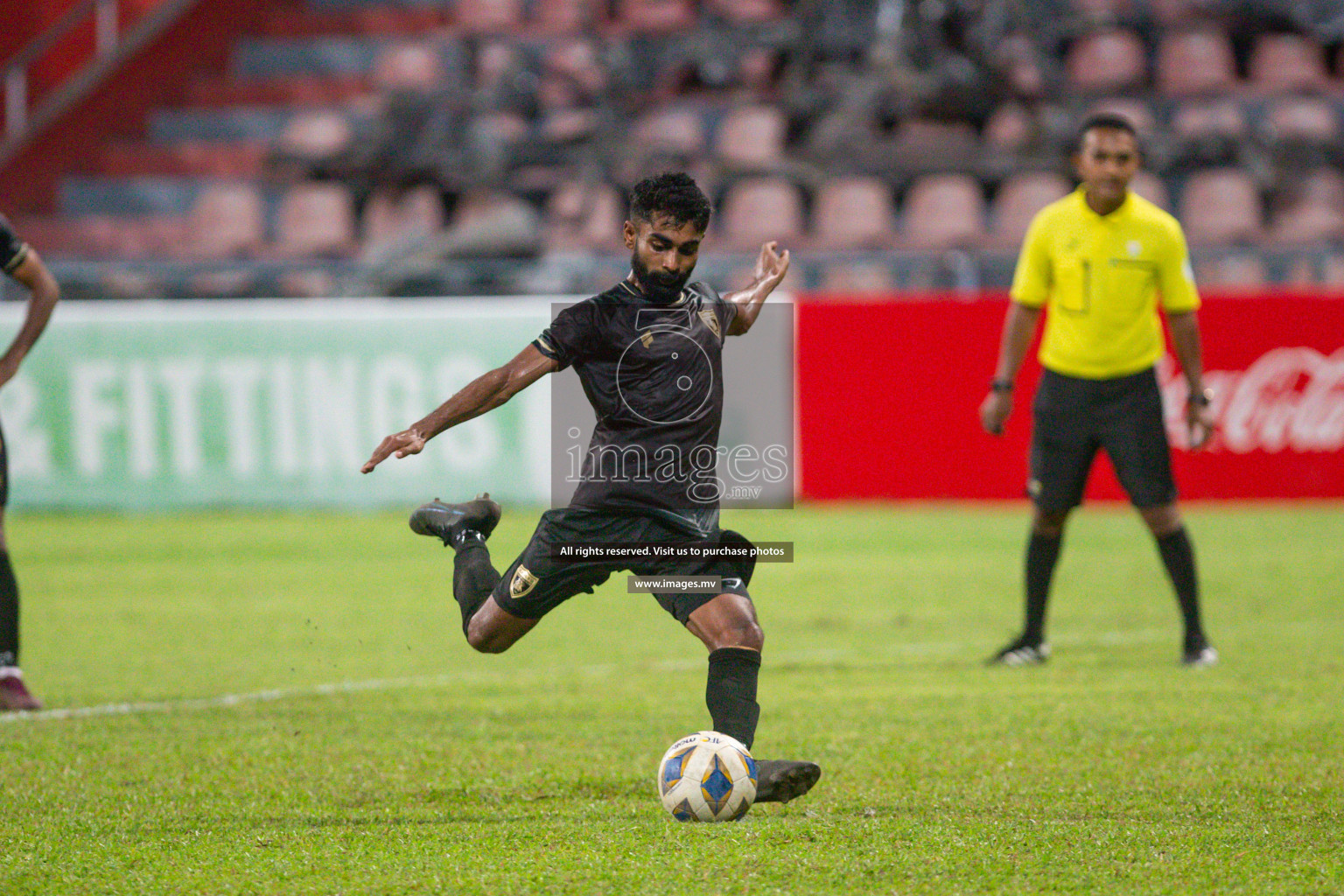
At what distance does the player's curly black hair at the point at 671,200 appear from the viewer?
4.56 meters

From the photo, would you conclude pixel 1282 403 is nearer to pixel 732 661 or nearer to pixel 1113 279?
pixel 1113 279

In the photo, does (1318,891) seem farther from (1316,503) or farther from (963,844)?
(1316,503)

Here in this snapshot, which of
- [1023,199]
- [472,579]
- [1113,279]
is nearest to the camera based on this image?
[472,579]

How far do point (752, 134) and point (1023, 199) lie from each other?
11.5 feet

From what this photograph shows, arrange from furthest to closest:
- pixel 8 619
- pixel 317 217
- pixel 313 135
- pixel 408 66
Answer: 1. pixel 408 66
2. pixel 313 135
3. pixel 317 217
4. pixel 8 619

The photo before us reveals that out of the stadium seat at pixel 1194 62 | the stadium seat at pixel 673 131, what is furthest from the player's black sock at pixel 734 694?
the stadium seat at pixel 1194 62

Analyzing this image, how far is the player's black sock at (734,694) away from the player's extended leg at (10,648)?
2.98 m

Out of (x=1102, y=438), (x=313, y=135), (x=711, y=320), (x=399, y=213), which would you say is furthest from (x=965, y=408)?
(x=313, y=135)

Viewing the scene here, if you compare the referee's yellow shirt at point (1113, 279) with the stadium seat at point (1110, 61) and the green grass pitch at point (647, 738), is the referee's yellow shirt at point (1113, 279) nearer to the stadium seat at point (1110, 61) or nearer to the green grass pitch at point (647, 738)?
the green grass pitch at point (647, 738)

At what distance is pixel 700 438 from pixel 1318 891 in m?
1.94

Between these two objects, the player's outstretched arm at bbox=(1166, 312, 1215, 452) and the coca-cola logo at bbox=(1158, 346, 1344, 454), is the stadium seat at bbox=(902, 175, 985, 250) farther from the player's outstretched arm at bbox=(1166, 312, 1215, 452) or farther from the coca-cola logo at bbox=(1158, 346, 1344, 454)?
the player's outstretched arm at bbox=(1166, 312, 1215, 452)

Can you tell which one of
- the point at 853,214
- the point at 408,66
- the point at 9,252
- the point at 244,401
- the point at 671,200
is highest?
the point at 408,66

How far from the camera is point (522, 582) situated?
4781 mm

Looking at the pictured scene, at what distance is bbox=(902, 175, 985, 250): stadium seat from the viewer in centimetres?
1820
